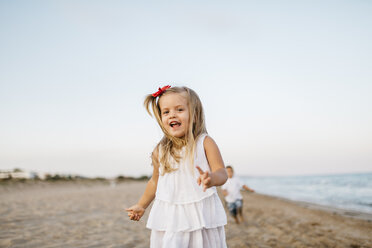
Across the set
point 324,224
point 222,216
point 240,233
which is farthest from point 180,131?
point 324,224

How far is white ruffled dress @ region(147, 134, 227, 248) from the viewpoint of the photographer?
195 cm

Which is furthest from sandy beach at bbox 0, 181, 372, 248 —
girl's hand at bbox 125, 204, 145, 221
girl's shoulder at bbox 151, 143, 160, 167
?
girl's shoulder at bbox 151, 143, 160, 167

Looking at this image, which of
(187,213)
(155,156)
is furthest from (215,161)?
(155,156)

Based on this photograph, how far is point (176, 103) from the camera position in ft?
7.23

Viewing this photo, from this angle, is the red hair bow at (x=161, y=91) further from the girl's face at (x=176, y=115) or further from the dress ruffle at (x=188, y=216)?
the dress ruffle at (x=188, y=216)

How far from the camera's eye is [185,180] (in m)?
2.10

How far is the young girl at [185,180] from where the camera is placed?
1.96 m

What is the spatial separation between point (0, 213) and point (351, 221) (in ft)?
30.8

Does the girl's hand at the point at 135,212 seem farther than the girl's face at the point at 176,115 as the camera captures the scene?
Yes

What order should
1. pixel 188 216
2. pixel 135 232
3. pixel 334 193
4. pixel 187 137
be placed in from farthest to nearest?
pixel 334 193 → pixel 135 232 → pixel 187 137 → pixel 188 216

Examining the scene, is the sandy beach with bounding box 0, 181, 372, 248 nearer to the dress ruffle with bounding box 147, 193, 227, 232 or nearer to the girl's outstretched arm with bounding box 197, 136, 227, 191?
the dress ruffle with bounding box 147, 193, 227, 232

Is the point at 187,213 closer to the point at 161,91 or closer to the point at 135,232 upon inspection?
the point at 161,91

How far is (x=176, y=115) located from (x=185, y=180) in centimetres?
52

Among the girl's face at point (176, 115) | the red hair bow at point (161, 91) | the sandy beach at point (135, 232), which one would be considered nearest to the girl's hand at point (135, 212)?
the girl's face at point (176, 115)
